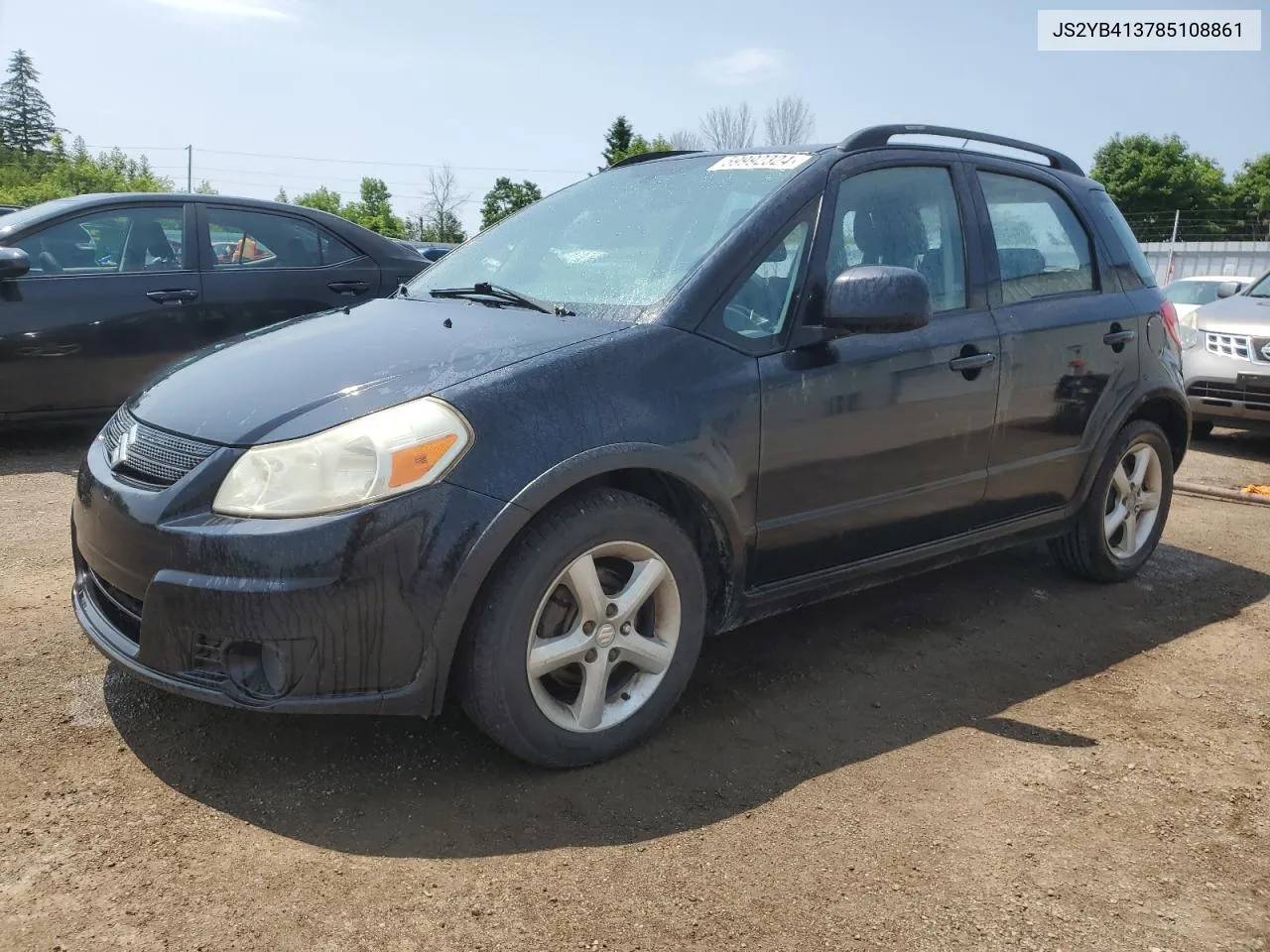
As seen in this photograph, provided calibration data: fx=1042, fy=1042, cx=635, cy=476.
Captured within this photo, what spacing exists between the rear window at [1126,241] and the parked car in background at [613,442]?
284 mm

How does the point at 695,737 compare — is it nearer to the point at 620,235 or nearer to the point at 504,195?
the point at 620,235

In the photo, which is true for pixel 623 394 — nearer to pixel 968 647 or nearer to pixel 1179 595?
pixel 968 647

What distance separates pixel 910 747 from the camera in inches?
117

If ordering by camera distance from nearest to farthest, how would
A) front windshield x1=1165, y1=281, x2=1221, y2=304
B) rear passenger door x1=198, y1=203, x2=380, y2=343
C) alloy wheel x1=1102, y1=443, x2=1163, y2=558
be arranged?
alloy wheel x1=1102, y1=443, x2=1163, y2=558 < rear passenger door x1=198, y1=203, x2=380, y2=343 < front windshield x1=1165, y1=281, x2=1221, y2=304

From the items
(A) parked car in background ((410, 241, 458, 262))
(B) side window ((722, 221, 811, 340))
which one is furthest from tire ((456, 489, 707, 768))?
(A) parked car in background ((410, 241, 458, 262))

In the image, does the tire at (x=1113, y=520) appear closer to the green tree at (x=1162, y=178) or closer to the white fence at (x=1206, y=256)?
the white fence at (x=1206, y=256)

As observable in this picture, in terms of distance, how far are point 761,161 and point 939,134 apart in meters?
0.78

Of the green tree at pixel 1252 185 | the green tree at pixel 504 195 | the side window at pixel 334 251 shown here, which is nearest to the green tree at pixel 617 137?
the green tree at pixel 504 195

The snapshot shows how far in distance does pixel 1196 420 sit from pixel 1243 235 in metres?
29.3

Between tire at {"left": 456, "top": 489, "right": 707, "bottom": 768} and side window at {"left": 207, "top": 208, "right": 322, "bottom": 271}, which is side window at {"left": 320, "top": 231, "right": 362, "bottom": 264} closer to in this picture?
side window at {"left": 207, "top": 208, "right": 322, "bottom": 271}

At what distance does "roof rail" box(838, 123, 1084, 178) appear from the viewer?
3518 mm

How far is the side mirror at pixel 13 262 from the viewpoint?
223 inches

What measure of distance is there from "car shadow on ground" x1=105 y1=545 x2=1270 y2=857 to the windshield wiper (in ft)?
4.01

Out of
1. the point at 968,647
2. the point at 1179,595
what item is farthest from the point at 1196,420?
the point at 968,647
